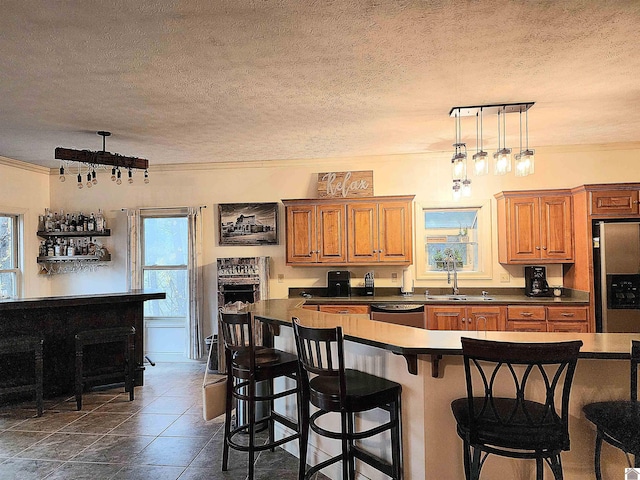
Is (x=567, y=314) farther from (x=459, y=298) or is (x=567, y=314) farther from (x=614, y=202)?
(x=614, y=202)

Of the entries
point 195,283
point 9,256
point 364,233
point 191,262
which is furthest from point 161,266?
point 364,233

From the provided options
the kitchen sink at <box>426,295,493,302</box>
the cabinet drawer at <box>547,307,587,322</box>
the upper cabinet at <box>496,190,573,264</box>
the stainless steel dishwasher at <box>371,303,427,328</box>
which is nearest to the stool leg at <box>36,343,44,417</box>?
the stainless steel dishwasher at <box>371,303,427,328</box>

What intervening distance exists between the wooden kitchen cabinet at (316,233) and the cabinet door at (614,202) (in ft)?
9.20

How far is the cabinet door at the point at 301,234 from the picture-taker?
590 cm

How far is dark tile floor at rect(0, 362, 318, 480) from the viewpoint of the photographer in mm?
3119

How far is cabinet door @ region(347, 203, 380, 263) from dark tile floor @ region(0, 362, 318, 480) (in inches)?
97.6

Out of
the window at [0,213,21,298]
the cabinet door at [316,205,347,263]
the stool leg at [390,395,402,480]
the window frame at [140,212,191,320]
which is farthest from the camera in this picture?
the window frame at [140,212,191,320]

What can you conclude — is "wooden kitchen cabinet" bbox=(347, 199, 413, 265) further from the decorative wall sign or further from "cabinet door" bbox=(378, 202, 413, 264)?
the decorative wall sign

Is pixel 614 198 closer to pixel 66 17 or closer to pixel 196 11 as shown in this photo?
pixel 196 11

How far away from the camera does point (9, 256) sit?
623cm

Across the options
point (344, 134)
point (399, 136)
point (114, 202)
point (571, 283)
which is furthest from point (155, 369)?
point (571, 283)

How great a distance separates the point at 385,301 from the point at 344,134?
200 cm

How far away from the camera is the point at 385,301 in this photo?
18.0 feet

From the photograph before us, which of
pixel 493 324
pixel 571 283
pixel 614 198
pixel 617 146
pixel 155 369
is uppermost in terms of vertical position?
pixel 617 146
